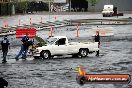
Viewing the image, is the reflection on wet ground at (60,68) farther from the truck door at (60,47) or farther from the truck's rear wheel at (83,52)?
the truck door at (60,47)

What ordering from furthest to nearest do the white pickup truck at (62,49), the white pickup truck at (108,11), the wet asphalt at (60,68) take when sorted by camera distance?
the white pickup truck at (108,11) → the white pickup truck at (62,49) → the wet asphalt at (60,68)

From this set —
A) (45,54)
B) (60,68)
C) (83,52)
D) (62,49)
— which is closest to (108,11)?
(83,52)

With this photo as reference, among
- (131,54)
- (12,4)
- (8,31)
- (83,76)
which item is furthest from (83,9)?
(83,76)

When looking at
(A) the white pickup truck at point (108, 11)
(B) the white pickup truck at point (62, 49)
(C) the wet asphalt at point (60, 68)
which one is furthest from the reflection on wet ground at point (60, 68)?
(A) the white pickup truck at point (108, 11)

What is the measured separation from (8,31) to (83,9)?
68176mm

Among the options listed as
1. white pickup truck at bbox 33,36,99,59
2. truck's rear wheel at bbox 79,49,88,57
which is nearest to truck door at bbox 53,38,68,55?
white pickup truck at bbox 33,36,99,59

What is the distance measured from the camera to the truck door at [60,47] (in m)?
31.4

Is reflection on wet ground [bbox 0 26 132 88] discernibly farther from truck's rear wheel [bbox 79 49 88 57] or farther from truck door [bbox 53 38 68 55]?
truck door [bbox 53 38 68 55]

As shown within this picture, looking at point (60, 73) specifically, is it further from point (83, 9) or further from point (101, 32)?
point (83, 9)

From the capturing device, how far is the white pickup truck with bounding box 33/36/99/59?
31.3m

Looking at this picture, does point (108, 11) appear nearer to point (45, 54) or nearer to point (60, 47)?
point (60, 47)

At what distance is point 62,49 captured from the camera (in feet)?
103

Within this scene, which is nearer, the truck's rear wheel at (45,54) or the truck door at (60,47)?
the truck's rear wheel at (45,54)

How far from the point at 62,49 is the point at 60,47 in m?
0.19
